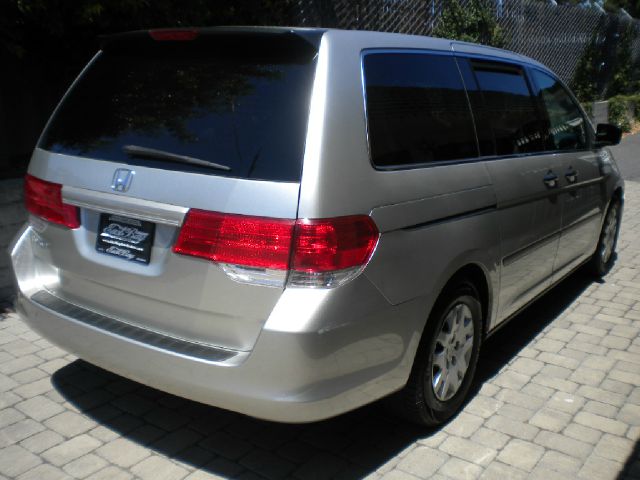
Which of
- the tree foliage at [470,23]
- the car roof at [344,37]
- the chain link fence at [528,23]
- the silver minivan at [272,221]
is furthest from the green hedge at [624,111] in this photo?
the silver minivan at [272,221]

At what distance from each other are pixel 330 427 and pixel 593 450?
1.29 meters

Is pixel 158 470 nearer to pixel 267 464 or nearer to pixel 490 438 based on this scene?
pixel 267 464

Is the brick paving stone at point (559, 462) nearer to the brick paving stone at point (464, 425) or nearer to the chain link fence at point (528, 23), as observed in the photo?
the brick paving stone at point (464, 425)

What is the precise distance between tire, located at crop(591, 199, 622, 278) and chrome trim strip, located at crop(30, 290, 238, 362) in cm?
420

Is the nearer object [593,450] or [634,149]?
[593,450]

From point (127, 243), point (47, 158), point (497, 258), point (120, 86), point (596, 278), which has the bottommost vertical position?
point (596, 278)

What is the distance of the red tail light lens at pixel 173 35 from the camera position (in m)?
3.17

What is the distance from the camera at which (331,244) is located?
2689 millimetres

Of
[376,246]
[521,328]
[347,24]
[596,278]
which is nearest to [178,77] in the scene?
[376,246]

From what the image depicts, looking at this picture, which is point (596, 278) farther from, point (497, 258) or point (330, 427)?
point (330, 427)

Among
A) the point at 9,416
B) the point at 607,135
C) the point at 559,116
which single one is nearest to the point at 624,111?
the point at 607,135

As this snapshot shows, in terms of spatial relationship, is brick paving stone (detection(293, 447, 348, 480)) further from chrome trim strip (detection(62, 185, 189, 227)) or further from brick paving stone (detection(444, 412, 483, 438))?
chrome trim strip (detection(62, 185, 189, 227))

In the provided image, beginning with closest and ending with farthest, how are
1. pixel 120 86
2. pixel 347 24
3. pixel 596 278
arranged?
pixel 120 86 → pixel 596 278 → pixel 347 24

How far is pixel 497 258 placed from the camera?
3.80 m
